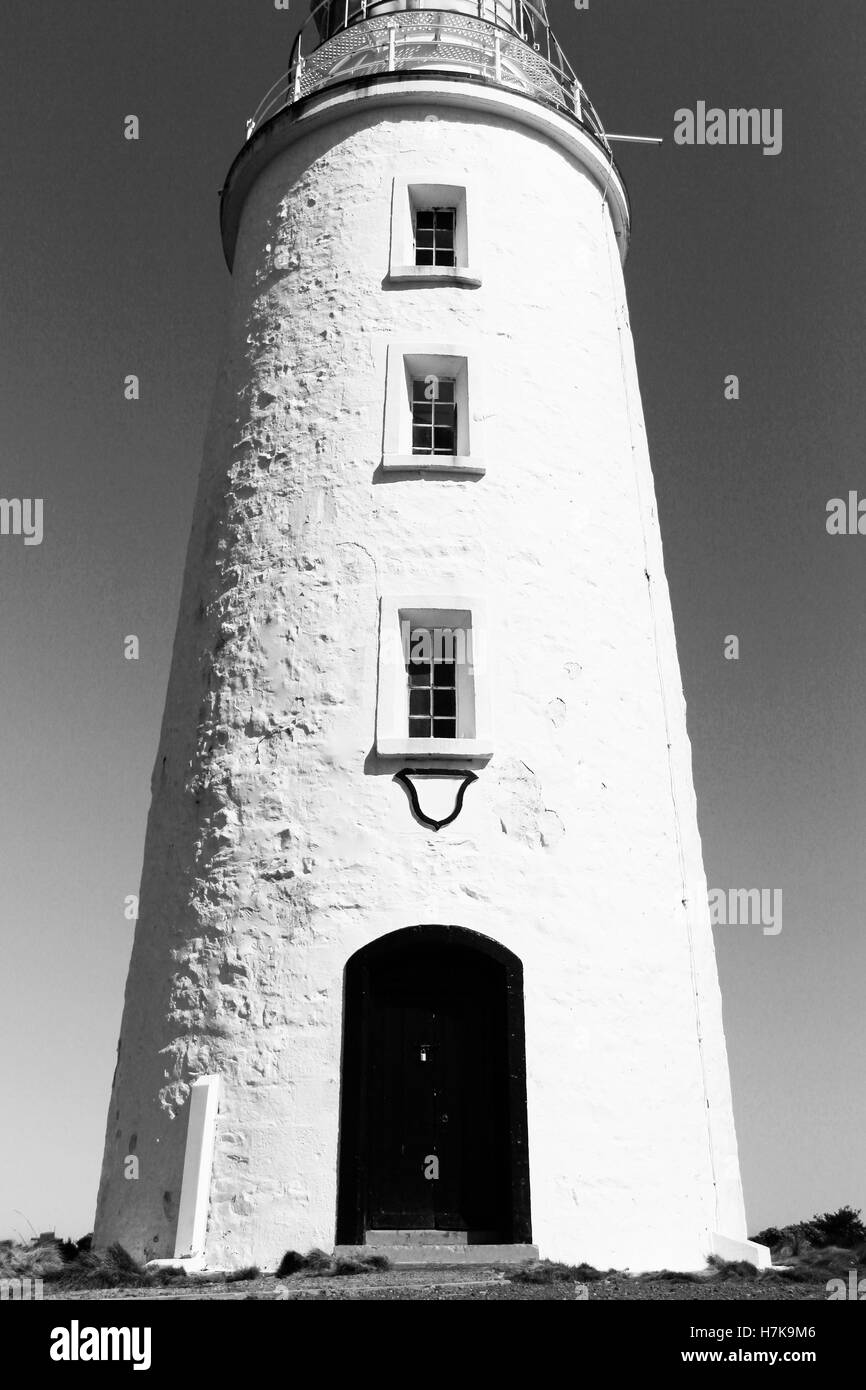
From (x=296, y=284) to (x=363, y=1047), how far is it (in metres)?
9.39

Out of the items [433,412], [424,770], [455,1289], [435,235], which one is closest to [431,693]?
[424,770]

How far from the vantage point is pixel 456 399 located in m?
15.6

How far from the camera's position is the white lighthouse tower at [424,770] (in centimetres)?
1247

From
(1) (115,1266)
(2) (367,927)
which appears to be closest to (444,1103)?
(2) (367,927)

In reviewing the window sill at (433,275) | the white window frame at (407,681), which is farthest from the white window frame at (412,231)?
the white window frame at (407,681)

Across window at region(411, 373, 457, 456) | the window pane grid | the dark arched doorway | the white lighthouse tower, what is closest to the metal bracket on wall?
the white lighthouse tower

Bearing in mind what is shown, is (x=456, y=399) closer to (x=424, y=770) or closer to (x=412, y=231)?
(x=412, y=231)

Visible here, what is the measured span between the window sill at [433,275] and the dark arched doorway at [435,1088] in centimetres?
793

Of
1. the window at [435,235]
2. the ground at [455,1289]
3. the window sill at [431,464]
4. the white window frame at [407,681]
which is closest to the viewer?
the ground at [455,1289]

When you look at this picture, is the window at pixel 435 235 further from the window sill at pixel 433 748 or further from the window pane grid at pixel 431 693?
the window sill at pixel 433 748

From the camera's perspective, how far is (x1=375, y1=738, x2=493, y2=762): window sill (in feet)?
43.9

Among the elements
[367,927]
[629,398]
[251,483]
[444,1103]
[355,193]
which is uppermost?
[355,193]
